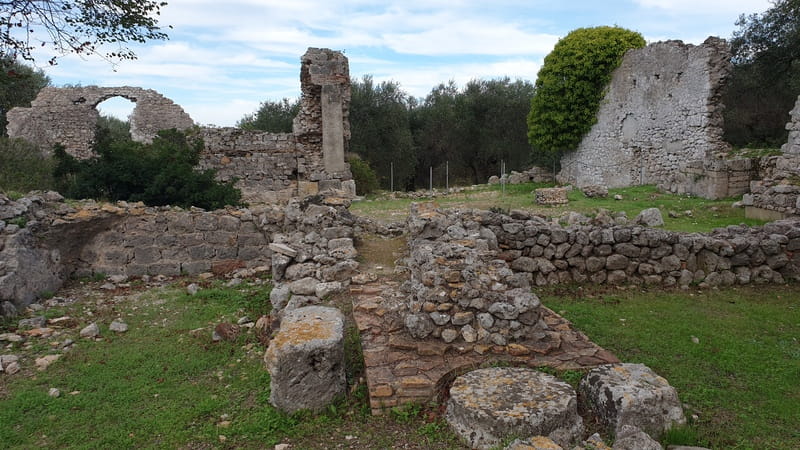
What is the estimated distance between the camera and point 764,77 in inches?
813

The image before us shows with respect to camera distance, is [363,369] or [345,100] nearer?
[363,369]

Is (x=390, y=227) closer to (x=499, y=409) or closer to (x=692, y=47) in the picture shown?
(x=499, y=409)

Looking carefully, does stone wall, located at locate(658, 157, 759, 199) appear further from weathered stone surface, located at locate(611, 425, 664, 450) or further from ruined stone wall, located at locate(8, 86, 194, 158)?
ruined stone wall, located at locate(8, 86, 194, 158)

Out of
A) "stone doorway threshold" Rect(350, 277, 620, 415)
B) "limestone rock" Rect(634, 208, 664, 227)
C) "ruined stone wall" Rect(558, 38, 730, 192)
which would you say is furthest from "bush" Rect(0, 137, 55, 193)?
"ruined stone wall" Rect(558, 38, 730, 192)

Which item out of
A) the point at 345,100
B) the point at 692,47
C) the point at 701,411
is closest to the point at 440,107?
the point at 345,100

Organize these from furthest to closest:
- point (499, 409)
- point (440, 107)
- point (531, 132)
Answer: point (440, 107)
point (531, 132)
point (499, 409)

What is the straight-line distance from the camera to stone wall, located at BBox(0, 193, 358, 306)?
7.54 metres

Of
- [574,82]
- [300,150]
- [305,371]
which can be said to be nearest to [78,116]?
[300,150]

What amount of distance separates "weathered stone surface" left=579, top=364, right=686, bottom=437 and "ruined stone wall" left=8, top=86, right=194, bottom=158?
2225 cm

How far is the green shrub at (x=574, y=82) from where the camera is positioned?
2017cm

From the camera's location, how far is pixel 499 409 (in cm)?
352

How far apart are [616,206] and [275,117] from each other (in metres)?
20.9

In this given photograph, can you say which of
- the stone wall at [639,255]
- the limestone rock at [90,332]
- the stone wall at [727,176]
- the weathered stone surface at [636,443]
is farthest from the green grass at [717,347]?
the stone wall at [727,176]

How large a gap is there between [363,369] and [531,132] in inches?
771
